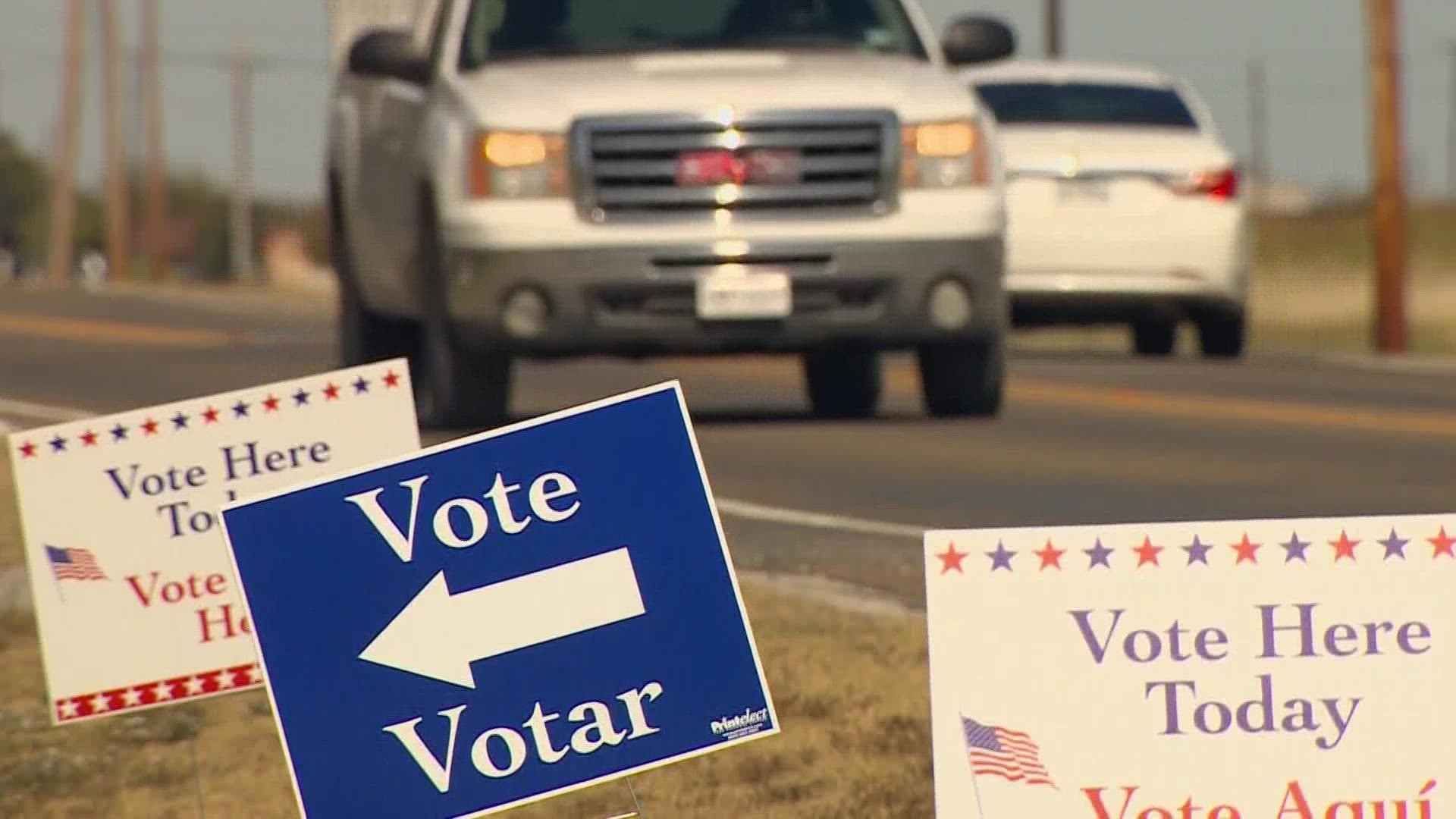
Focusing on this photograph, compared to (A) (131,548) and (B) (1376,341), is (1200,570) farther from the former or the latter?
(B) (1376,341)

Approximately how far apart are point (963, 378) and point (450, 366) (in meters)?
2.21

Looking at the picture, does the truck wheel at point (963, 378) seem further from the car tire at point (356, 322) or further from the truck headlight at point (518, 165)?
the car tire at point (356, 322)

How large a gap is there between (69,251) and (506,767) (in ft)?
216

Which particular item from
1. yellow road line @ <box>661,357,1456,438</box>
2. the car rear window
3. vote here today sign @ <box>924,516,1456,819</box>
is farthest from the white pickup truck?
vote here today sign @ <box>924,516,1456,819</box>

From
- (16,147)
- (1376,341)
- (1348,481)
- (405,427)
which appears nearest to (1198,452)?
(1348,481)

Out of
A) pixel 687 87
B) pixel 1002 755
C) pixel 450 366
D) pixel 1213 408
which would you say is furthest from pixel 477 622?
pixel 1213 408

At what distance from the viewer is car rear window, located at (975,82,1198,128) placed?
64.8 ft

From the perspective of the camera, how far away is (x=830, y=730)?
24.1 feet

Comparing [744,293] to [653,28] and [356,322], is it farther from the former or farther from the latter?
[356,322]

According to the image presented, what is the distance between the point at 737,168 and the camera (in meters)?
13.9

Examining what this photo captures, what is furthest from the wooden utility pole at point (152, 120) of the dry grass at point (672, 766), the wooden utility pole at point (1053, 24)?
the dry grass at point (672, 766)

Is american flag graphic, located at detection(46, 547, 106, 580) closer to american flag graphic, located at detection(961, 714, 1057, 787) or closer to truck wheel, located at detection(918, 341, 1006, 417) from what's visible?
american flag graphic, located at detection(961, 714, 1057, 787)

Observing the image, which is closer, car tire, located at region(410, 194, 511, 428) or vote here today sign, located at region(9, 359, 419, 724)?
vote here today sign, located at region(9, 359, 419, 724)

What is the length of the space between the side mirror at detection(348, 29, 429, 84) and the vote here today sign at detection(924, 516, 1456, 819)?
9.36m
